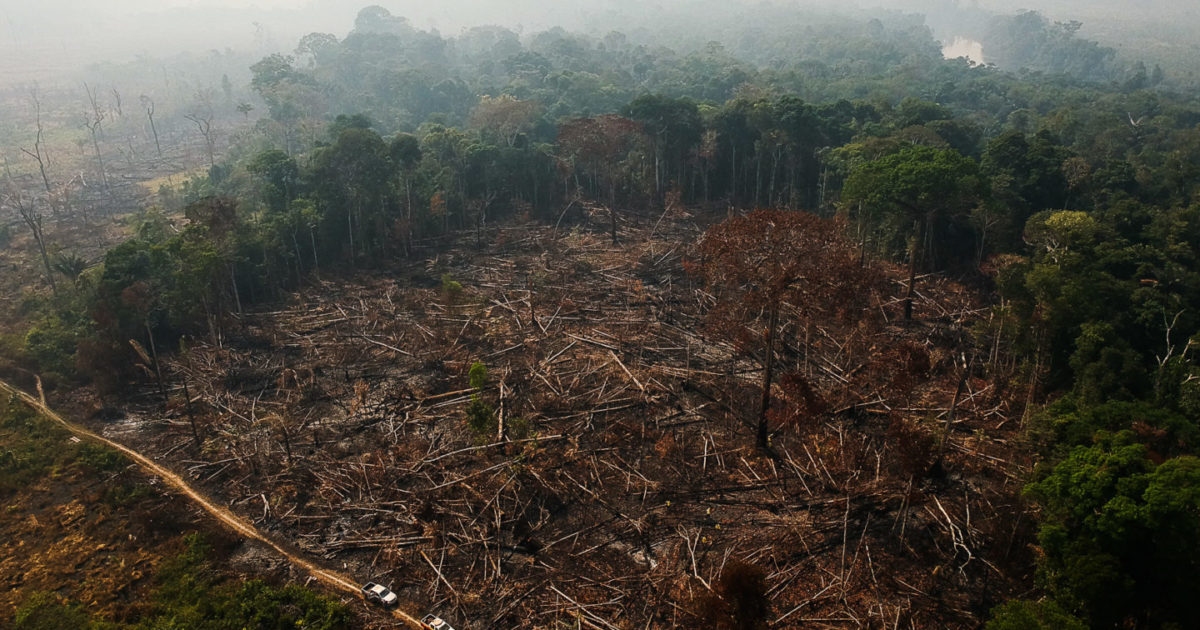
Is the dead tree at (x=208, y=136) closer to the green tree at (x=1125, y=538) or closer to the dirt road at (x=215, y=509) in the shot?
the dirt road at (x=215, y=509)

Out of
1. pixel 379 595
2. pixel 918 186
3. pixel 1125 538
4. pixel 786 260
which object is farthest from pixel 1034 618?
pixel 918 186

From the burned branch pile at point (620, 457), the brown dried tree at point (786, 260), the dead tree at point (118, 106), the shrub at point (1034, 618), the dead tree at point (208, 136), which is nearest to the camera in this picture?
the shrub at point (1034, 618)

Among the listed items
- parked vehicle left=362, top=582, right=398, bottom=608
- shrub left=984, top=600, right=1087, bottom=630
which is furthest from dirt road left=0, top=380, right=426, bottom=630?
shrub left=984, top=600, right=1087, bottom=630

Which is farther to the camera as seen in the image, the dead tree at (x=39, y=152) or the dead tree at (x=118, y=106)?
the dead tree at (x=118, y=106)

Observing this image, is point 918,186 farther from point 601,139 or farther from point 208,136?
point 208,136

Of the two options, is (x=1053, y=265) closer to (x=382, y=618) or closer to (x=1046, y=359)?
(x=1046, y=359)

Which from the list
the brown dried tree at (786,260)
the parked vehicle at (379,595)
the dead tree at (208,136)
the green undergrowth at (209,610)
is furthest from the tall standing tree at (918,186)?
the dead tree at (208,136)

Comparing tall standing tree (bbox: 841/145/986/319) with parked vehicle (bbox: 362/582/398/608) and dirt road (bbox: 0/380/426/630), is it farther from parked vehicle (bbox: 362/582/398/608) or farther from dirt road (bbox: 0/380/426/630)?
dirt road (bbox: 0/380/426/630)
